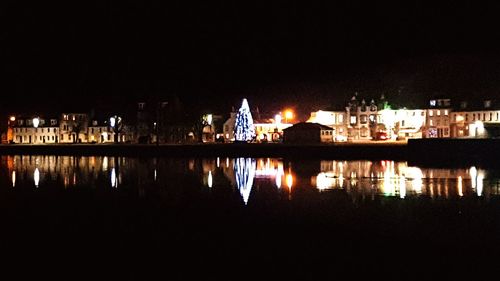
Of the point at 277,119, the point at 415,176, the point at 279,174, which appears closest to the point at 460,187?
the point at 415,176

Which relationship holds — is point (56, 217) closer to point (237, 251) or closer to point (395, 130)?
point (237, 251)

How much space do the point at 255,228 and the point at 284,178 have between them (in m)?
11.8

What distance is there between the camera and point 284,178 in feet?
84.5

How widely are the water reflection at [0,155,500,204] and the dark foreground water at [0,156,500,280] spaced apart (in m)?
0.09

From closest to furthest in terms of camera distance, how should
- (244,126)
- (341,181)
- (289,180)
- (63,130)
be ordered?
(341,181)
(289,180)
(244,126)
(63,130)

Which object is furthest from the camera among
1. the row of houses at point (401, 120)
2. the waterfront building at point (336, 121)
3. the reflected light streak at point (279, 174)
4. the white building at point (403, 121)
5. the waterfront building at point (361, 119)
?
the waterfront building at point (336, 121)

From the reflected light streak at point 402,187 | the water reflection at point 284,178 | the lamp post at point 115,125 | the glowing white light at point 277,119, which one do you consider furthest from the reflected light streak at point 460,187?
the lamp post at point 115,125

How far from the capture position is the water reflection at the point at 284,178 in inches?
834

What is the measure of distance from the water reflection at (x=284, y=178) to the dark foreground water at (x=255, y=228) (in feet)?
0.31

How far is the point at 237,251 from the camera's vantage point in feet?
38.9

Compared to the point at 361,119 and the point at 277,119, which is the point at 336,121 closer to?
the point at 361,119

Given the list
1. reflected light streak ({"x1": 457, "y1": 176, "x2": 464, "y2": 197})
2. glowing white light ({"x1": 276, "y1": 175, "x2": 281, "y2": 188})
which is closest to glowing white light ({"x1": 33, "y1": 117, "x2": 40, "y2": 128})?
glowing white light ({"x1": 276, "y1": 175, "x2": 281, "y2": 188})

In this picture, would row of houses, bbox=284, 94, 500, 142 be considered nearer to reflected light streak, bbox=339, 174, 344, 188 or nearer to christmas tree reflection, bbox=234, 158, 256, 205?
christmas tree reflection, bbox=234, 158, 256, 205

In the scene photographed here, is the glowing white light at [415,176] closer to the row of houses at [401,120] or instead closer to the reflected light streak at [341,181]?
the reflected light streak at [341,181]
